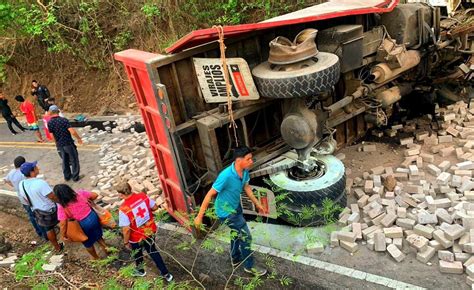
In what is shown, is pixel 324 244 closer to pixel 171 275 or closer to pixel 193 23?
pixel 171 275

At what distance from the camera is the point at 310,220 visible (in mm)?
5109

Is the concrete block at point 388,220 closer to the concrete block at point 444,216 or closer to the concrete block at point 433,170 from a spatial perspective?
the concrete block at point 444,216

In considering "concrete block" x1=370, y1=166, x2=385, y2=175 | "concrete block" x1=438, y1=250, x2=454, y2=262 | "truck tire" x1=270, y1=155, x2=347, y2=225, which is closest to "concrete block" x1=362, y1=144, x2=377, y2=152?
"concrete block" x1=370, y1=166, x2=385, y2=175

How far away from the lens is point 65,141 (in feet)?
24.6

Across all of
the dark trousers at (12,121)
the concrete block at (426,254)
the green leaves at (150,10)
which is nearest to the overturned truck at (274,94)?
the concrete block at (426,254)

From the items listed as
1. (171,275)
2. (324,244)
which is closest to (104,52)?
(171,275)

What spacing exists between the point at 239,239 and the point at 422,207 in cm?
239

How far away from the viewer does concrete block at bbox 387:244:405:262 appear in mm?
4410

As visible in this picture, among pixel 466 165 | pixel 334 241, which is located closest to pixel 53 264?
pixel 334 241

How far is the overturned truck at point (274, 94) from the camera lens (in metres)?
4.82

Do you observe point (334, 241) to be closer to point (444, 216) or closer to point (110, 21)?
point (444, 216)

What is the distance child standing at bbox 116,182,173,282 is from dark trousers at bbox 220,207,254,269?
Answer: 90 cm

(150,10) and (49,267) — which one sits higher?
(150,10)

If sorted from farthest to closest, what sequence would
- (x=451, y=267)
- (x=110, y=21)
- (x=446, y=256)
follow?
1. (x=110, y=21)
2. (x=446, y=256)
3. (x=451, y=267)
